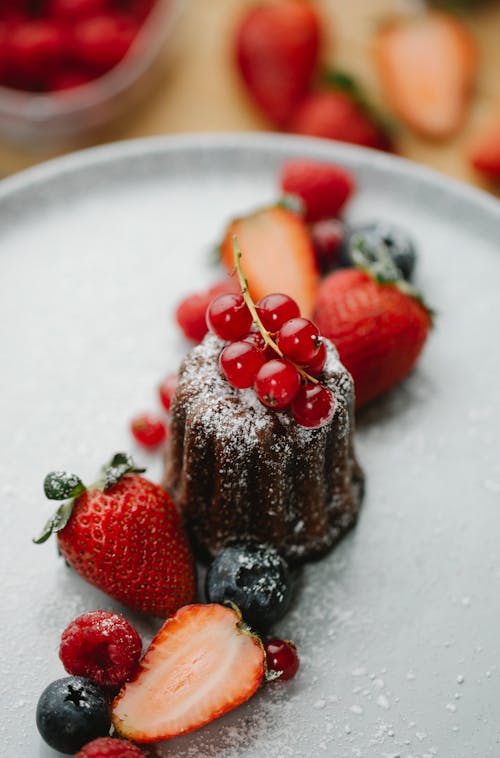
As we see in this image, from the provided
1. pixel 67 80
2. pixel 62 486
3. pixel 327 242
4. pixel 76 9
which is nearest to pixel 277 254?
pixel 327 242

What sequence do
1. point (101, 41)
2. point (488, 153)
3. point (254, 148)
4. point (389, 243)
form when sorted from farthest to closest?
point (101, 41) → point (488, 153) → point (254, 148) → point (389, 243)

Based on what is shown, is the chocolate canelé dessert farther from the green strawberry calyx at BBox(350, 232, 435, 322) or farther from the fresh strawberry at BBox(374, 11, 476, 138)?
the fresh strawberry at BBox(374, 11, 476, 138)

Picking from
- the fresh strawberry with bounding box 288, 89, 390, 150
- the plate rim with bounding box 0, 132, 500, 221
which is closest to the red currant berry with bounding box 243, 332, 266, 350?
the plate rim with bounding box 0, 132, 500, 221

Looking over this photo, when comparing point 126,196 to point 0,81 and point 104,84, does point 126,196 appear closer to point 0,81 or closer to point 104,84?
point 104,84

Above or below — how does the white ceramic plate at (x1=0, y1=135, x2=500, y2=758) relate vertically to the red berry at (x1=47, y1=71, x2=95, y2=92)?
below

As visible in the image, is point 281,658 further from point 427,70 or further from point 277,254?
point 427,70

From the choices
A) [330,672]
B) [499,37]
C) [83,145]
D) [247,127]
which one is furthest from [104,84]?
[330,672]
